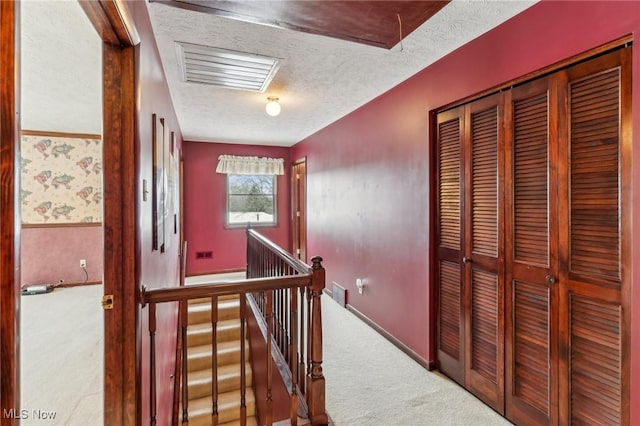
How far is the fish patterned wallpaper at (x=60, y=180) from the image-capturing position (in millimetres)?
4457

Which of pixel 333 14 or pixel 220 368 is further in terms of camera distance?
pixel 220 368

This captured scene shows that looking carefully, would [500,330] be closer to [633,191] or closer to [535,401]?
[535,401]

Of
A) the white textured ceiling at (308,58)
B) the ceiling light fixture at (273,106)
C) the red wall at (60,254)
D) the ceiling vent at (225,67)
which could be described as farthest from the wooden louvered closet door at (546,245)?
the red wall at (60,254)

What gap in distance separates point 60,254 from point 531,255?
229 inches

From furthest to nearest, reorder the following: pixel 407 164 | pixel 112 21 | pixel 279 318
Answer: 1. pixel 407 164
2. pixel 279 318
3. pixel 112 21

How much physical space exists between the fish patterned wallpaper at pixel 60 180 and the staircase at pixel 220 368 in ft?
8.28

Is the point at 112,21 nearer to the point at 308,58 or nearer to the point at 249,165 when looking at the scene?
the point at 308,58

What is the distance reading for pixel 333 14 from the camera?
174 centimetres

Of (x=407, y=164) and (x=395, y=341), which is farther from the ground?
(x=407, y=164)

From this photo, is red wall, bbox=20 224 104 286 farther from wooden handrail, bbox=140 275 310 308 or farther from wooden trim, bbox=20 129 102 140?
wooden handrail, bbox=140 275 310 308

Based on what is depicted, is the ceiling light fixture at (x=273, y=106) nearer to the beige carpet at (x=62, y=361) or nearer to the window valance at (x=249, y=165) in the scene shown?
the beige carpet at (x=62, y=361)

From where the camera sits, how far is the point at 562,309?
5.51 ft

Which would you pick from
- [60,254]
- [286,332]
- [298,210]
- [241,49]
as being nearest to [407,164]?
[241,49]

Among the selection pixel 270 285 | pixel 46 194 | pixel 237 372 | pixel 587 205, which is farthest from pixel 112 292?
pixel 46 194
